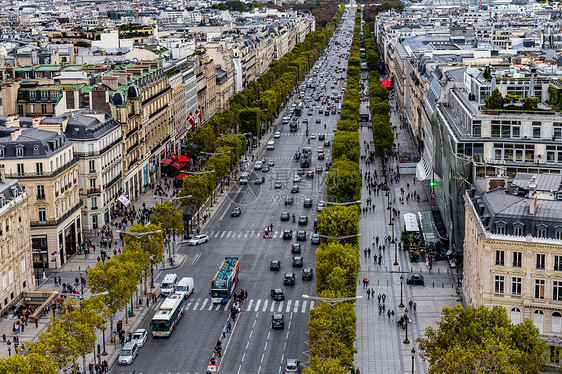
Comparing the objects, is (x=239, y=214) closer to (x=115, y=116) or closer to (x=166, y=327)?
(x=115, y=116)

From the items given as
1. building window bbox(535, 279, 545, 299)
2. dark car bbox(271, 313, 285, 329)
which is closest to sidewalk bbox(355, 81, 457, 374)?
dark car bbox(271, 313, 285, 329)

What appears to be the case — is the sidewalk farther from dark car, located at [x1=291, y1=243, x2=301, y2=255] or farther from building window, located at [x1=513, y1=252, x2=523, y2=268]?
building window, located at [x1=513, y1=252, x2=523, y2=268]

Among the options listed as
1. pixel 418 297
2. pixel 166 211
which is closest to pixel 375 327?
pixel 418 297

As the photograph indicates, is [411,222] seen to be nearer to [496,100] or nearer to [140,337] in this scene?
[496,100]

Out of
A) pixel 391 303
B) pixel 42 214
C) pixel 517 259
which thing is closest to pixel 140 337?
pixel 391 303

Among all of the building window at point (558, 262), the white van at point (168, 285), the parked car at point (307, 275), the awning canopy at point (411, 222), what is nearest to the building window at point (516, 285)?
the building window at point (558, 262)
